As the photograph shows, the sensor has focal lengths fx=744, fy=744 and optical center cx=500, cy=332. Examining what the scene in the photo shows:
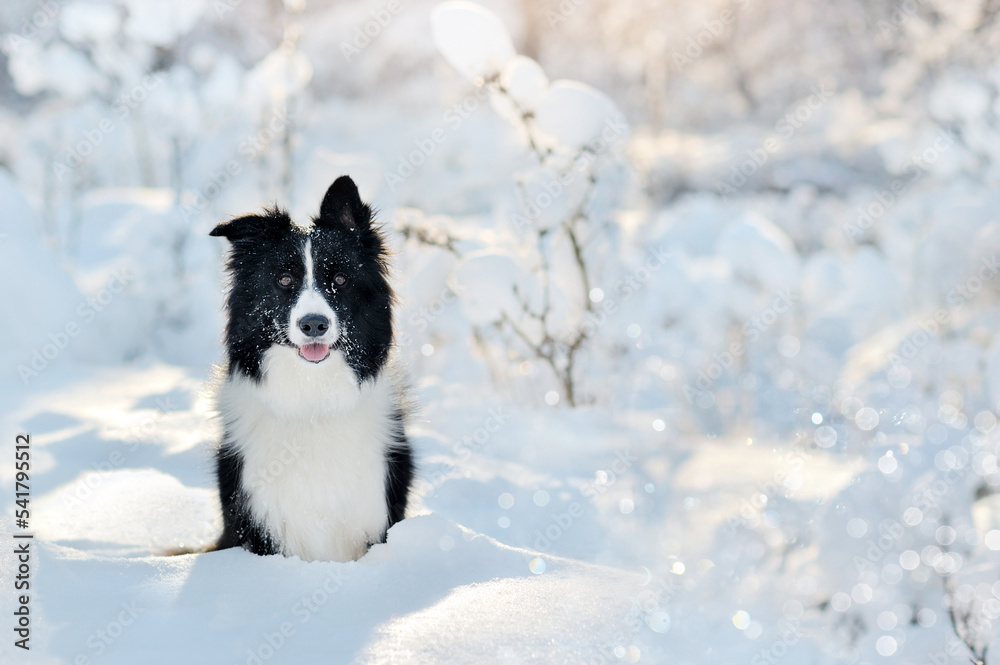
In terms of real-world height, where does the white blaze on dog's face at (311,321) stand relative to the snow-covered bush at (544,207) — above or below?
below

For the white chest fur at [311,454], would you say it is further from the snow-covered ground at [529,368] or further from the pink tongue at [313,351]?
the snow-covered ground at [529,368]

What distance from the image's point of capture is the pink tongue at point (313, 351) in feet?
10.0

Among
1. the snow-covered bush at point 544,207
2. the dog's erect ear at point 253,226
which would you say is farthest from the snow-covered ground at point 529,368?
the dog's erect ear at point 253,226

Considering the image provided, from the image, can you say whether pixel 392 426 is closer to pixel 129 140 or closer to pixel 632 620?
pixel 632 620

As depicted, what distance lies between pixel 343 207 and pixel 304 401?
869mm

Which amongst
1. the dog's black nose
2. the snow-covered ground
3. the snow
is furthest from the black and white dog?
the snow

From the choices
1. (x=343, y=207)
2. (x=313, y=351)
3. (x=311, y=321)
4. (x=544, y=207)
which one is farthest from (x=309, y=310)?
(x=544, y=207)

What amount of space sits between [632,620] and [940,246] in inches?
285

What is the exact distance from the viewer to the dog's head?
3.02 meters

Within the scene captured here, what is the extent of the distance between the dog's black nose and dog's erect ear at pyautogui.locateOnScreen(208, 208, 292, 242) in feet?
1.53

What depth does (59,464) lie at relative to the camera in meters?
4.35

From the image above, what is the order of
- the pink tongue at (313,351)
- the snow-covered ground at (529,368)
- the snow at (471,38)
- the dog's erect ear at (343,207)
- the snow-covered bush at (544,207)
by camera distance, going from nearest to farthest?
the snow-covered ground at (529,368) → the pink tongue at (313,351) → the dog's erect ear at (343,207) → the snow at (471,38) → the snow-covered bush at (544,207)

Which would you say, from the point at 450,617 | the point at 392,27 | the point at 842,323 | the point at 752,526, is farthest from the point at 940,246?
the point at 392,27

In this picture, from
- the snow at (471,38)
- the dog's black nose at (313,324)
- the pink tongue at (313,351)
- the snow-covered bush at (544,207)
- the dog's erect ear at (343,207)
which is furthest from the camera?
the snow-covered bush at (544,207)
